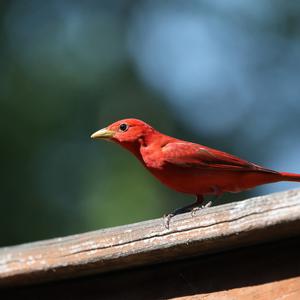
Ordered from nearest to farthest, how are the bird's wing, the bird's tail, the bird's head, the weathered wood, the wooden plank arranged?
the weathered wood < the wooden plank < the bird's tail < the bird's wing < the bird's head

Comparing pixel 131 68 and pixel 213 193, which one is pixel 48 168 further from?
pixel 213 193

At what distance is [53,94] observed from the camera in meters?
11.2

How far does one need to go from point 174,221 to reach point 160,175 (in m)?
1.82

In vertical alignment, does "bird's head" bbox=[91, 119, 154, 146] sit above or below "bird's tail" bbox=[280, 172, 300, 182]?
above

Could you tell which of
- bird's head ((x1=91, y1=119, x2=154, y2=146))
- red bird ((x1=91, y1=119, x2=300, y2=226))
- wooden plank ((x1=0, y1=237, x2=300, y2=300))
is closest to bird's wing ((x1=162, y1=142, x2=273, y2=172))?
red bird ((x1=91, y1=119, x2=300, y2=226))

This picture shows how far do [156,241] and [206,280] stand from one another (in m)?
0.24

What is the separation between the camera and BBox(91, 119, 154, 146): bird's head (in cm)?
508

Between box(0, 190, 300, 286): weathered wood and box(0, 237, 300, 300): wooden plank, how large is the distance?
6 centimetres

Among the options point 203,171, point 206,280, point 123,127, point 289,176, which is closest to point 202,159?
point 203,171

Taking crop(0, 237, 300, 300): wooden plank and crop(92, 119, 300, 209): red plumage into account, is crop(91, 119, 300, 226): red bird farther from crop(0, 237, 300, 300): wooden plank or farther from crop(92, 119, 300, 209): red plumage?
crop(0, 237, 300, 300): wooden plank

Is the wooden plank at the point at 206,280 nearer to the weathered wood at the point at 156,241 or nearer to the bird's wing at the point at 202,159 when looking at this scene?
the weathered wood at the point at 156,241

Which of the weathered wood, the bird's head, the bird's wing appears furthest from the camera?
the bird's head

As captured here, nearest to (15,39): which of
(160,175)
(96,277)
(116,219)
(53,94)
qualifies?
(53,94)

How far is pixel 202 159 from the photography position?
4.75 metres
